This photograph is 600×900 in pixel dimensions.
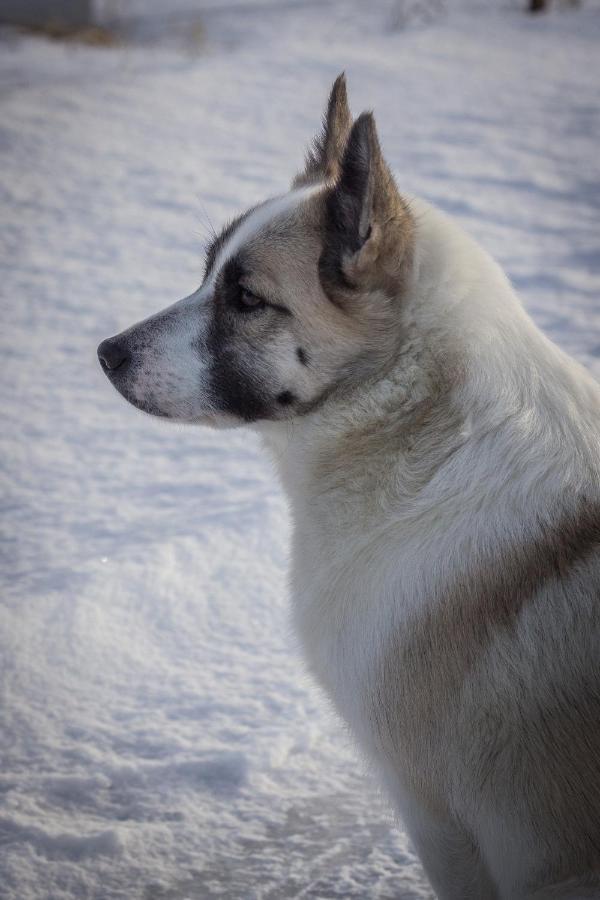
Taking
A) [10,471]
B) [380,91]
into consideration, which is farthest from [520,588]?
[380,91]

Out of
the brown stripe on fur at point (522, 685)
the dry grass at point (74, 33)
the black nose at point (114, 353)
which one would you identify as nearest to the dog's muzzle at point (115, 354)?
the black nose at point (114, 353)

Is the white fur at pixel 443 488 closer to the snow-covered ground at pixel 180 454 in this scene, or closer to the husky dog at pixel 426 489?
the husky dog at pixel 426 489

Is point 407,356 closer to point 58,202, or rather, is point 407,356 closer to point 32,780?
point 32,780

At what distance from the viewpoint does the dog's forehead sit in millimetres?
2010

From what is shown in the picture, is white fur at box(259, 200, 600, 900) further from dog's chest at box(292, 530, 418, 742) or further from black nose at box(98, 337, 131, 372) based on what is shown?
black nose at box(98, 337, 131, 372)

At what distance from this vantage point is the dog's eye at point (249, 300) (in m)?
2.02

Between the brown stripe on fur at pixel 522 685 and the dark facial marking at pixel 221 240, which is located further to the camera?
the dark facial marking at pixel 221 240

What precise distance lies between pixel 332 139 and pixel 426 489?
103 cm

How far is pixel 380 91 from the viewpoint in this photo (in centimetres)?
741

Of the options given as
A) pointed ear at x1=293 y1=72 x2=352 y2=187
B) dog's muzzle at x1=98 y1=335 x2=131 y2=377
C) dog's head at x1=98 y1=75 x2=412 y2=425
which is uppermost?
pointed ear at x1=293 y1=72 x2=352 y2=187

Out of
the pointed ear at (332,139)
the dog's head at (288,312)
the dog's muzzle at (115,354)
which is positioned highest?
the pointed ear at (332,139)

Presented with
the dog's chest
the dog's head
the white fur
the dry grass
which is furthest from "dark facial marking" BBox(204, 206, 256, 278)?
the dry grass

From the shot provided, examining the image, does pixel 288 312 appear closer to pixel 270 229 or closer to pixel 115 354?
pixel 270 229

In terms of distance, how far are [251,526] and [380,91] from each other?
5260mm
